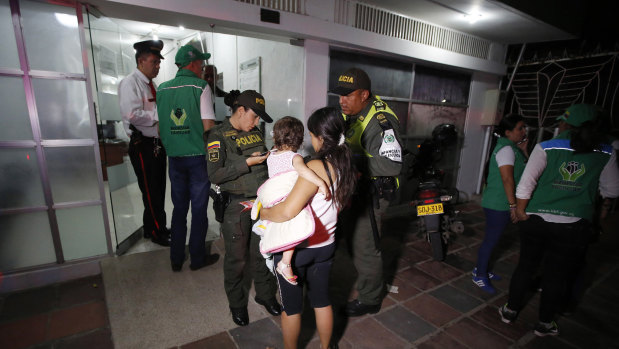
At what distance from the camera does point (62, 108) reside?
277cm

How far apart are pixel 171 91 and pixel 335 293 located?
253 cm

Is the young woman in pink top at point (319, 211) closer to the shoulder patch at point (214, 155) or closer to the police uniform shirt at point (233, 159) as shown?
the police uniform shirt at point (233, 159)

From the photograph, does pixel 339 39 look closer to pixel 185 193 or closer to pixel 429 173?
pixel 429 173

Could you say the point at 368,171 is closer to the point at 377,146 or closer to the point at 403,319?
the point at 377,146

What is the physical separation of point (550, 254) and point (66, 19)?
15.1 feet

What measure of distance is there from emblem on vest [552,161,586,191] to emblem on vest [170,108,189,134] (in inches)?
124

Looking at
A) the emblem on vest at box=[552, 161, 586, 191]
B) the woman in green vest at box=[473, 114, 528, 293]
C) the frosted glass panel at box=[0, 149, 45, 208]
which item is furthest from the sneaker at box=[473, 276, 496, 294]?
the frosted glass panel at box=[0, 149, 45, 208]

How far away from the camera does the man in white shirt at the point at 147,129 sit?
10.1 feet

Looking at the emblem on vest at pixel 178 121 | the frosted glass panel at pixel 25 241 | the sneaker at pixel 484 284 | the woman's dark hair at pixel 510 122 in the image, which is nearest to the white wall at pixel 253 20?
the emblem on vest at pixel 178 121

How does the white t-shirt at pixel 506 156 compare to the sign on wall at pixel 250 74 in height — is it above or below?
below

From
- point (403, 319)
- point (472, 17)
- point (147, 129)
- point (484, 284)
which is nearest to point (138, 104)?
point (147, 129)

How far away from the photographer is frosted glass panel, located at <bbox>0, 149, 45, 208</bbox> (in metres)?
2.65

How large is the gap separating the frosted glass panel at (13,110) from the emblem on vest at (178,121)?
1.31 m

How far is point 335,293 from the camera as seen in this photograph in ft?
9.21
